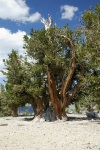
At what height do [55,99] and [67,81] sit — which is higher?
[67,81]

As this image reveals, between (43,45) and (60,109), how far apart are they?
9293 mm

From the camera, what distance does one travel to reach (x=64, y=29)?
37.1 meters

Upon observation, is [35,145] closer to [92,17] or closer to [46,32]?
[92,17]

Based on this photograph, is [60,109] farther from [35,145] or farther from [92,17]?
[35,145]

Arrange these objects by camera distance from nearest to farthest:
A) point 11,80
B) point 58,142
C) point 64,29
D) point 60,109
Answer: point 58,142, point 64,29, point 60,109, point 11,80

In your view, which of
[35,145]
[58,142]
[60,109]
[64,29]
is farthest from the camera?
[60,109]

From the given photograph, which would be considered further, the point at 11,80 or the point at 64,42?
the point at 11,80

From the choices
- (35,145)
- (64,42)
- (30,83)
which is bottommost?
(35,145)

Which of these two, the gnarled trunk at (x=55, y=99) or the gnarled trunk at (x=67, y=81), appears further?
the gnarled trunk at (x=55, y=99)

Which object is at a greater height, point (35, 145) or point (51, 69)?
point (51, 69)

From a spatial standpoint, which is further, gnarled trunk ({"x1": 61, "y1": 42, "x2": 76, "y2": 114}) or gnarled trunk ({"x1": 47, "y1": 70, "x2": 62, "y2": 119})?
gnarled trunk ({"x1": 47, "y1": 70, "x2": 62, "y2": 119})

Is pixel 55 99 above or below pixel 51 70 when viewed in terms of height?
below

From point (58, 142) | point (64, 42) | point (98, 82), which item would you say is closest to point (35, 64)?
point (64, 42)

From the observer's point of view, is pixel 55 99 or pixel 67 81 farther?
pixel 55 99
